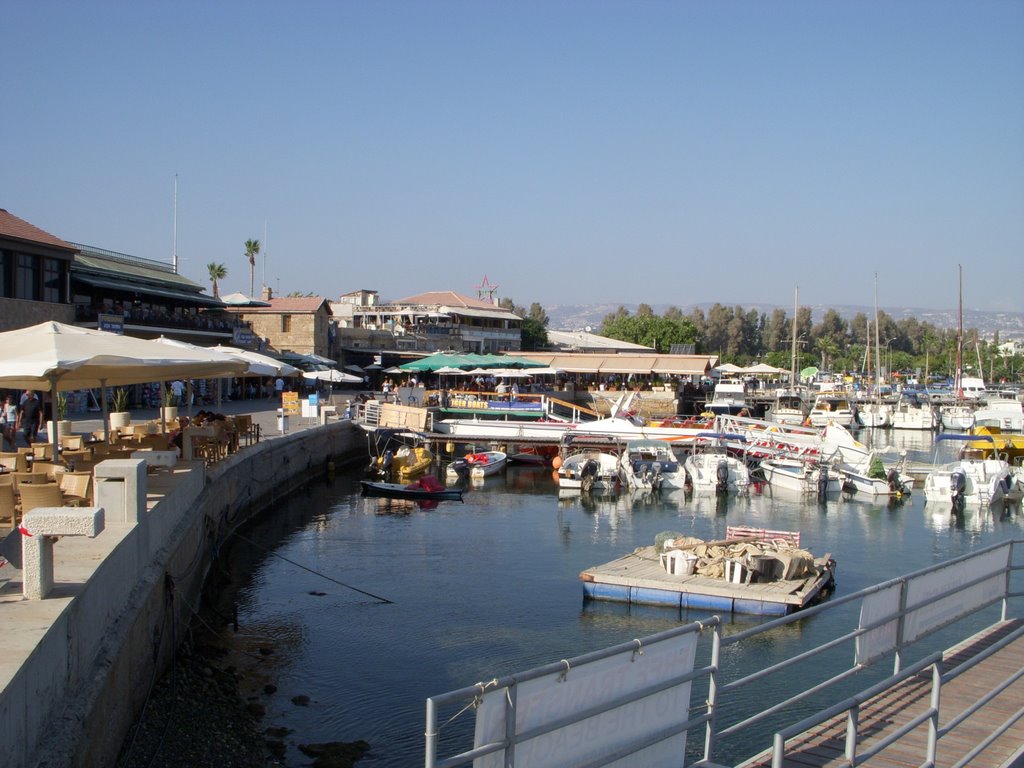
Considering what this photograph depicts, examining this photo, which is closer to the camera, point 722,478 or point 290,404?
point 722,478

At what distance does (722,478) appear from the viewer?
1571 inches

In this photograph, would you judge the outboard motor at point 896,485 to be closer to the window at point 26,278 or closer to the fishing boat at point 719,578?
the fishing boat at point 719,578

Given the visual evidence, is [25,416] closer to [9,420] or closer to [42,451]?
[9,420]

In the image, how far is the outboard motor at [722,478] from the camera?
39.9 m

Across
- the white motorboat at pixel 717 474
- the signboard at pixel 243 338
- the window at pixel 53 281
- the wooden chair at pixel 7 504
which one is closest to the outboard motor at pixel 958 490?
the white motorboat at pixel 717 474

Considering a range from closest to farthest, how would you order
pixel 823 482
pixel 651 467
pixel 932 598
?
1. pixel 932 598
2. pixel 823 482
3. pixel 651 467

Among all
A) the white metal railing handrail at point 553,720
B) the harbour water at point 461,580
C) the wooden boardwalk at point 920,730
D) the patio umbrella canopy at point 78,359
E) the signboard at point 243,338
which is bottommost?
the harbour water at point 461,580

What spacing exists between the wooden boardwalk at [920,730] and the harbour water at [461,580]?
533 centimetres

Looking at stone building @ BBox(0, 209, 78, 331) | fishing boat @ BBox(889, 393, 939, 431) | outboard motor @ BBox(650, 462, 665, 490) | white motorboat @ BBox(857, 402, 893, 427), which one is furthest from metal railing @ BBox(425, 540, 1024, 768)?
fishing boat @ BBox(889, 393, 939, 431)

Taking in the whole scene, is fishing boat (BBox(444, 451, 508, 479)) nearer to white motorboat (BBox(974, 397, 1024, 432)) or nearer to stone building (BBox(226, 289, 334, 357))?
stone building (BBox(226, 289, 334, 357))

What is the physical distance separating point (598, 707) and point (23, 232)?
35949 millimetres

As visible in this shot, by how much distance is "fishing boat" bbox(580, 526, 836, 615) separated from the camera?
20797mm

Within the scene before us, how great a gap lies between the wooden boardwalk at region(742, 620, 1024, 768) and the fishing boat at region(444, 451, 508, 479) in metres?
33.2

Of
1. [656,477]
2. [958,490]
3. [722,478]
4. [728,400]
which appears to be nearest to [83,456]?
[656,477]
